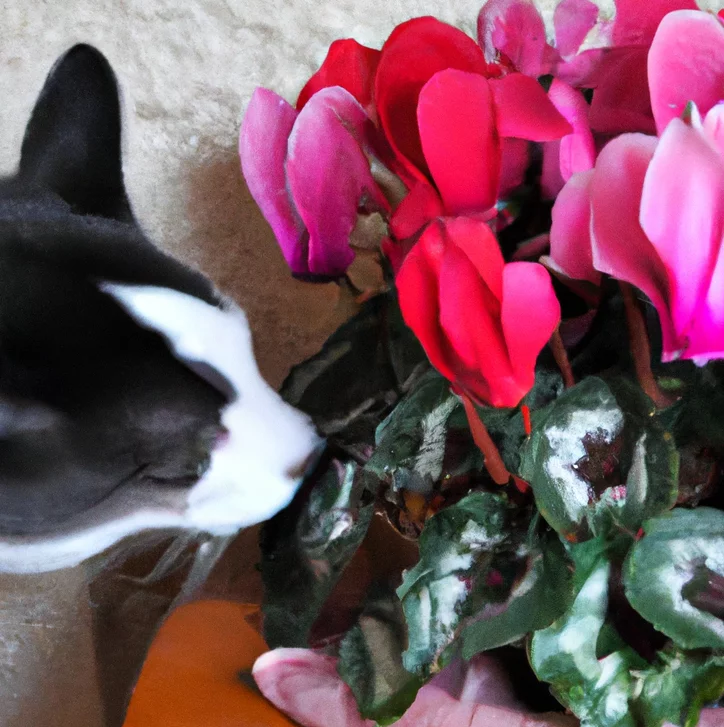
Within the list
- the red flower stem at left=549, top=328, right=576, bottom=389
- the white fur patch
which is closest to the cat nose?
the white fur patch

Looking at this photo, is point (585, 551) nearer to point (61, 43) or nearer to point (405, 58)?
point (405, 58)

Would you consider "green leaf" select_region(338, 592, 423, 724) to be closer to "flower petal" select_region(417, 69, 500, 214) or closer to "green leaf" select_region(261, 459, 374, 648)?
"green leaf" select_region(261, 459, 374, 648)

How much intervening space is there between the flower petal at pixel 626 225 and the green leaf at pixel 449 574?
3.4 inches

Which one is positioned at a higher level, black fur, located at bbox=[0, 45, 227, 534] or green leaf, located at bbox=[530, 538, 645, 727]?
black fur, located at bbox=[0, 45, 227, 534]

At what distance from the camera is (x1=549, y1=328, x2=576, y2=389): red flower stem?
0.21 meters

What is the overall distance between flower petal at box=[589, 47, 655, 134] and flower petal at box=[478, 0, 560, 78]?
0.02 m

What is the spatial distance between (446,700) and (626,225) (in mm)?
200

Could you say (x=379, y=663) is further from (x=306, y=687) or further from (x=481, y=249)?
(x=481, y=249)

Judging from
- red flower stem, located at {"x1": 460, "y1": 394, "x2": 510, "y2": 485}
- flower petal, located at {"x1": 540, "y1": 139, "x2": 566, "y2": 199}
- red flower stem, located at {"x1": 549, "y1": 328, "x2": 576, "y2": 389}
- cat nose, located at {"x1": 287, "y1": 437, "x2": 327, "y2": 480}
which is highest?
flower petal, located at {"x1": 540, "y1": 139, "x2": 566, "y2": 199}

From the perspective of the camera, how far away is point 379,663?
26 centimetres

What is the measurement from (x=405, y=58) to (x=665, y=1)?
0.08 metres

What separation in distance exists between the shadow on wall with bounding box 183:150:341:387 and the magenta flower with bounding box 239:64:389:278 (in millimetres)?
33

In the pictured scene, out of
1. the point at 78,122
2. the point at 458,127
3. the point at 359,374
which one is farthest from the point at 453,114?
the point at 78,122

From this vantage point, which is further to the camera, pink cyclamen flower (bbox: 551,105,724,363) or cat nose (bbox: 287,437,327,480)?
cat nose (bbox: 287,437,327,480)
